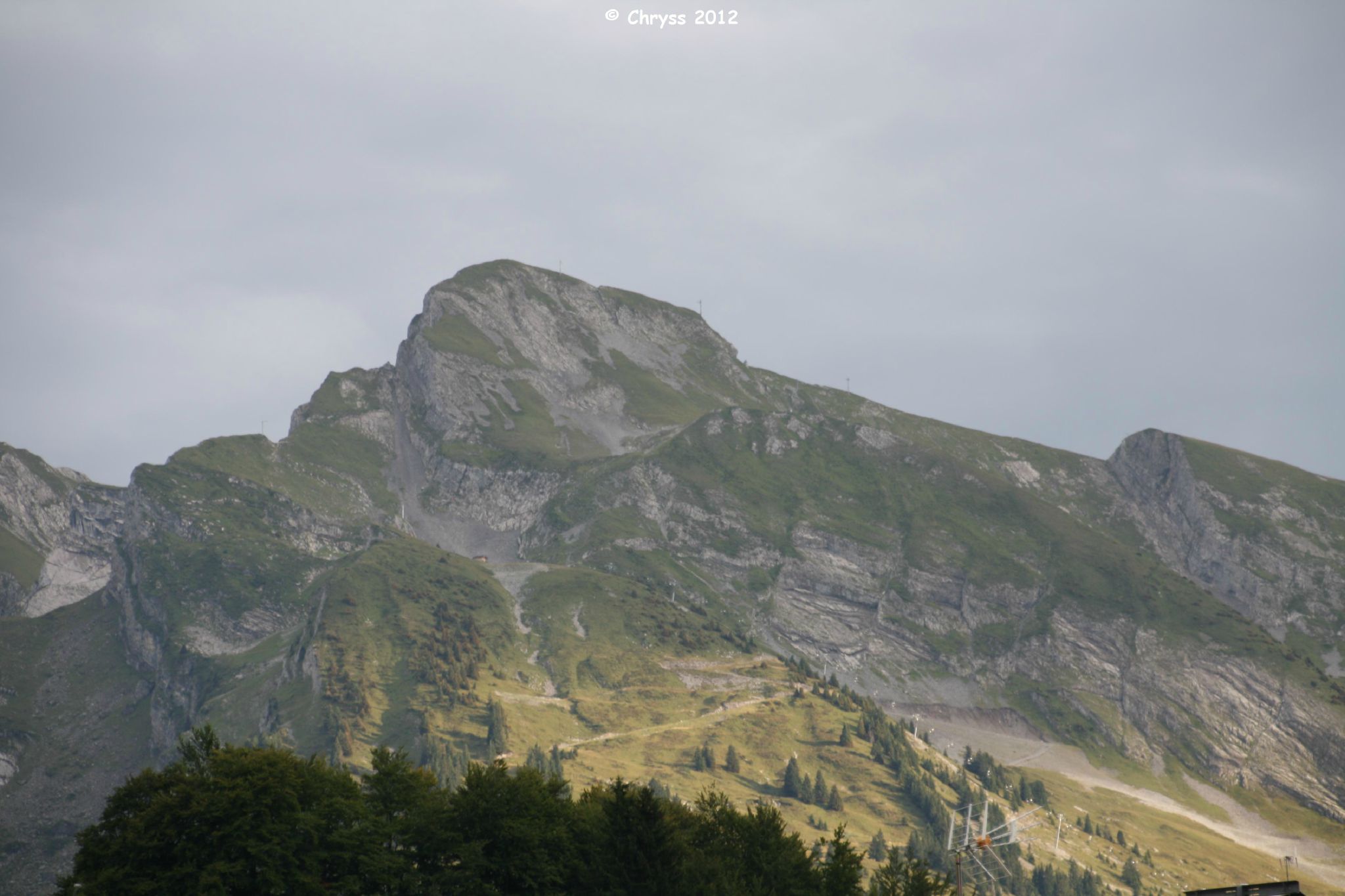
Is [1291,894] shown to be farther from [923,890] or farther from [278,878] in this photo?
[278,878]

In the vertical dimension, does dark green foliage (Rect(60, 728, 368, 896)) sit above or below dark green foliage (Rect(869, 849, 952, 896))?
below

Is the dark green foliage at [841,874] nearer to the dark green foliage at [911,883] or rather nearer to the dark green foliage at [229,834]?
the dark green foliage at [911,883]

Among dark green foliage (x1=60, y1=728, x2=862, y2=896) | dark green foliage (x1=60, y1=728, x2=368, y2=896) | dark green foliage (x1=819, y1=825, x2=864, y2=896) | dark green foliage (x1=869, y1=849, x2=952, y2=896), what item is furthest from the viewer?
dark green foliage (x1=819, y1=825, x2=864, y2=896)

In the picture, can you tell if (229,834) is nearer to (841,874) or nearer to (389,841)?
(389,841)

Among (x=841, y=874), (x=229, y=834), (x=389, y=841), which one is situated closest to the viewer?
(x=229, y=834)

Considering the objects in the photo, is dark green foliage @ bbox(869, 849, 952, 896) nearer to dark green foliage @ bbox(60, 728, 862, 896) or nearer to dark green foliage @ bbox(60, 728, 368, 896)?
dark green foliage @ bbox(60, 728, 862, 896)

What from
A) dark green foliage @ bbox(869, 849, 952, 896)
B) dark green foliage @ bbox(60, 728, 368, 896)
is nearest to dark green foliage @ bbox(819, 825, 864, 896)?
dark green foliage @ bbox(869, 849, 952, 896)

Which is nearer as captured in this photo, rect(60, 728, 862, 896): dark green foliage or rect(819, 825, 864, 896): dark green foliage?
rect(60, 728, 862, 896): dark green foliage

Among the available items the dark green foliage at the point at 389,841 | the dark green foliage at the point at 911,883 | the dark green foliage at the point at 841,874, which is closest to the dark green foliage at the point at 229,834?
the dark green foliage at the point at 389,841

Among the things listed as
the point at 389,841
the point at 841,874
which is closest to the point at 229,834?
the point at 389,841

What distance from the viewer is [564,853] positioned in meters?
101

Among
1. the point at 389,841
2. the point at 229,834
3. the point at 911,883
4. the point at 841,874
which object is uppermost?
the point at 911,883

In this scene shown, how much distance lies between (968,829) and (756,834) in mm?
18113

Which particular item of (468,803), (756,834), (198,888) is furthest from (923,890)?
(198,888)
